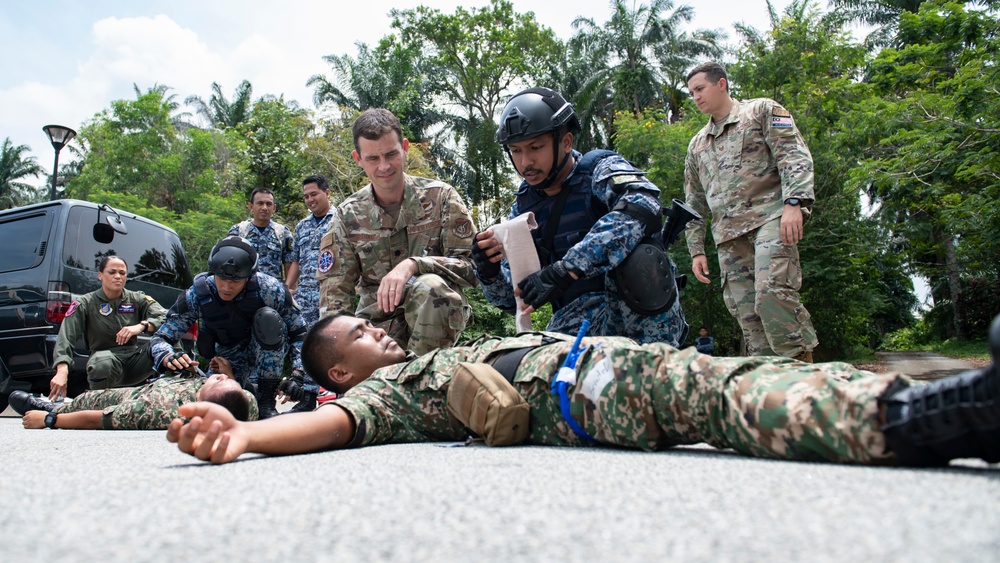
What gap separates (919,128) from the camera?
761 centimetres

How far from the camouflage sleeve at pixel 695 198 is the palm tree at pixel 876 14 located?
25.9m

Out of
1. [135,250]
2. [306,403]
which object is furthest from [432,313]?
[135,250]

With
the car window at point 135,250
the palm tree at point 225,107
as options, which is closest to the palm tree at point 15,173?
the palm tree at point 225,107

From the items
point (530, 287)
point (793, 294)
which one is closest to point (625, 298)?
point (530, 287)

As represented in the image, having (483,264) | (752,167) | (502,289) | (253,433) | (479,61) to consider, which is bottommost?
(253,433)

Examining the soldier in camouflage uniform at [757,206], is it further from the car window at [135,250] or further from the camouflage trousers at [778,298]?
the car window at [135,250]

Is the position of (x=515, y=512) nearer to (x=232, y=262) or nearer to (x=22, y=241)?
(x=232, y=262)

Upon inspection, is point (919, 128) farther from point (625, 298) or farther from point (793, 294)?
point (625, 298)

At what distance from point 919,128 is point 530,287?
21.7ft

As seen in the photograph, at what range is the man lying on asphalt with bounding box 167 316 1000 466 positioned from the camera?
1374mm

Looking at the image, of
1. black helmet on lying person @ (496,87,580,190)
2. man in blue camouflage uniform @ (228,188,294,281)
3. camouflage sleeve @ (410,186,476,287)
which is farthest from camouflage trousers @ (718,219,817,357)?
man in blue camouflage uniform @ (228,188,294,281)

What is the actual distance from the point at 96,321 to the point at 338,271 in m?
2.69

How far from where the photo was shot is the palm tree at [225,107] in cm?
3450

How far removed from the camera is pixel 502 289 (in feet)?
11.5
